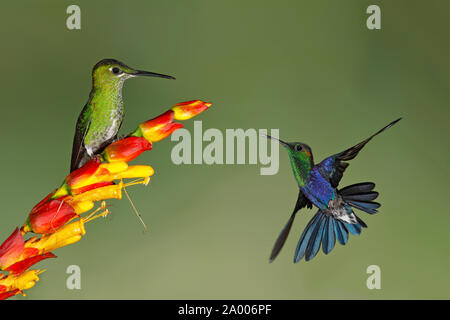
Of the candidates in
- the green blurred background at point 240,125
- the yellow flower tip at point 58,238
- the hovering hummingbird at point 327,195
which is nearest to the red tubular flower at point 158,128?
the yellow flower tip at point 58,238

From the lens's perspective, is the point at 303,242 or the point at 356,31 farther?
the point at 356,31

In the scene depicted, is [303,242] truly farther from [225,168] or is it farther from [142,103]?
[142,103]

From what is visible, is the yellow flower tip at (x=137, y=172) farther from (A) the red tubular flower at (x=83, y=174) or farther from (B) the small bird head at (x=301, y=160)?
(B) the small bird head at (x=301, y=160)

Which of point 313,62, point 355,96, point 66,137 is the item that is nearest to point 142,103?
point 66,137

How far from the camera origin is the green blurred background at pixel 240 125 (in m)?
1.59

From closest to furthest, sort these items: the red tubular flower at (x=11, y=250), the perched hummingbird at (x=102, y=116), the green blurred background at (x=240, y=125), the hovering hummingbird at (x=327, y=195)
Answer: the red tubular flower at (x=11, y=250) < the perched hummingbird at (x=102, y=116) < the hovering hummingbird at (x=327, y=195) < the green blurred background at (x=240, y=125)

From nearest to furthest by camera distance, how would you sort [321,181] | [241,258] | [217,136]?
[321,181] → [217,136] → [241,258]

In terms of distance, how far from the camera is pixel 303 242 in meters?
1.12

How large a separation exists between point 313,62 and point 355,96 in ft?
0.63

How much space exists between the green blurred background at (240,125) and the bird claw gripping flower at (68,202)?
116 cm

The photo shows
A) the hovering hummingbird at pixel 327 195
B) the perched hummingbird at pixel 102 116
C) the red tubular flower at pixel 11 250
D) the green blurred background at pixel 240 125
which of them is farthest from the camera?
the green blurred background at pixel 240 125

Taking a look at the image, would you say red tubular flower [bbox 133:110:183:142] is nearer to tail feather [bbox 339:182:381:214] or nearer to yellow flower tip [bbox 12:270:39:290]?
yellow flower tip [bbox 12:270:39:290]

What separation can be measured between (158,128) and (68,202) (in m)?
0.11

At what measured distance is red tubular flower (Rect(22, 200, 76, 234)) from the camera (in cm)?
41
